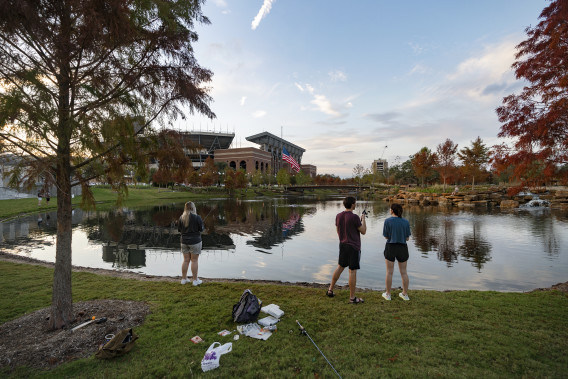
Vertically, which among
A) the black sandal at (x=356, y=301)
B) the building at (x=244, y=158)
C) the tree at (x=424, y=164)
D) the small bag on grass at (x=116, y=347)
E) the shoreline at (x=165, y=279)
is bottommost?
the shoreline at (x=165, y=279)

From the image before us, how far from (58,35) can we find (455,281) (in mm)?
11796

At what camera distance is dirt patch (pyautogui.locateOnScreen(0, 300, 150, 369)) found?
13.2 feet

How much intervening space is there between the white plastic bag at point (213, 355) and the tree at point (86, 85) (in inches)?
121

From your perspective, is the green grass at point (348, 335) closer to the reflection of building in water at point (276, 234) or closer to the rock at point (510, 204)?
the reflection of building in water at point (276, 234)

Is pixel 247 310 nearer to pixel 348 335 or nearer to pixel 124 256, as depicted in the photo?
pixel 348 335

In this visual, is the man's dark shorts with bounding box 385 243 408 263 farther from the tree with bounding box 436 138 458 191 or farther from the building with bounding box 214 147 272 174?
the building with bounding box 214 147 272 174

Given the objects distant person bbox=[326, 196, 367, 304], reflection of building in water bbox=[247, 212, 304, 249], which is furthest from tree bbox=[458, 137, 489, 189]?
distant person bbox=[326, 196, 367, 304]

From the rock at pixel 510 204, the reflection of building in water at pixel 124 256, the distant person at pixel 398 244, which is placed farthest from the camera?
the rock at pixel 510 204

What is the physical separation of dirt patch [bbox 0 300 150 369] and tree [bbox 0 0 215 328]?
411mm

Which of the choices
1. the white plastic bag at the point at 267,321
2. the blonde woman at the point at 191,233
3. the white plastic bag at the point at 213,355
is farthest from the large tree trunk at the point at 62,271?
the white plastic bag at the point at 267,321

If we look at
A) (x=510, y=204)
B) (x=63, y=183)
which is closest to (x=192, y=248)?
(x=63, y=183)

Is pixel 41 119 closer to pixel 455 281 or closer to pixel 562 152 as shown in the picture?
pixel 562 152

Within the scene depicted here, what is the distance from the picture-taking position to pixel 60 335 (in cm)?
461

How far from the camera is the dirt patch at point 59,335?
402cm
